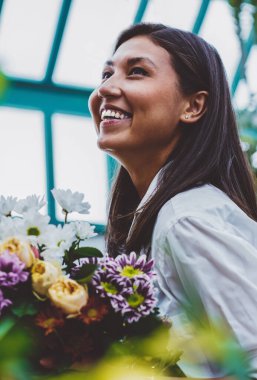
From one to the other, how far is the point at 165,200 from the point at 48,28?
5357 mm

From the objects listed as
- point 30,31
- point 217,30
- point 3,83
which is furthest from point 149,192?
point 217,30

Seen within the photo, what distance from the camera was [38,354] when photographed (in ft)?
2.87

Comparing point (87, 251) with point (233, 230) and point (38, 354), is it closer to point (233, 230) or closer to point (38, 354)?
point (38, 354)

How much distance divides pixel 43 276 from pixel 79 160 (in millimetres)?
6115

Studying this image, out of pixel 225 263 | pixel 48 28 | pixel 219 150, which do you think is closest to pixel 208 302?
pixel 225 263

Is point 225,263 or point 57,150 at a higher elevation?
point 225,263

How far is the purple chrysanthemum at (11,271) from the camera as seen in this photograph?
91 centimetres

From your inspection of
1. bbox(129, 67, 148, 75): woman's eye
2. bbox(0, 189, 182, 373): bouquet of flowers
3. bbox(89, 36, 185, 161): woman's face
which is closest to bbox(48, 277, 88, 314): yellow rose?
bbox(0, 189, 182, 373): bouquet of flowers

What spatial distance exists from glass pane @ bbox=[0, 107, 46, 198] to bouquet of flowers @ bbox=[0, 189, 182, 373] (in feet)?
18.4

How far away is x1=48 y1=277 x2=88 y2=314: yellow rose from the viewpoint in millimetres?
882

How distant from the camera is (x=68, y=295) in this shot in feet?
2.91

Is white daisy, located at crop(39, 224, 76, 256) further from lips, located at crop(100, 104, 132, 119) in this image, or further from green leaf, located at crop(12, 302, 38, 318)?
lips, located at crop(100, 104, 132, 119)

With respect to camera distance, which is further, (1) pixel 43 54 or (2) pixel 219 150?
(1) pixel 43 54

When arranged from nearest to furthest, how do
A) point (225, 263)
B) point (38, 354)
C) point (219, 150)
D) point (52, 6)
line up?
point (38, 354) < point (225, 263) < point (219, 150) < point (52, 6)
